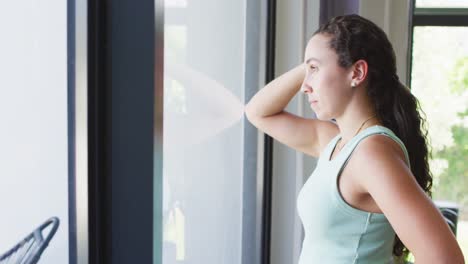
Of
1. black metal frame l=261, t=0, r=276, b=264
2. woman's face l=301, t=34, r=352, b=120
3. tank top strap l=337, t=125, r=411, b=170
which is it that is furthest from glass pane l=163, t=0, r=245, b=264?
tank top strap l=337, t=125, r=411, b=170

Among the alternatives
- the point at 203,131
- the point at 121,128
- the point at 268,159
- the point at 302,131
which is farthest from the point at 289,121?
the point at 121,128

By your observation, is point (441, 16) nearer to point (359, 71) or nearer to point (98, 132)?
point (359, 71)

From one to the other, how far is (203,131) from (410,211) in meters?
0.78

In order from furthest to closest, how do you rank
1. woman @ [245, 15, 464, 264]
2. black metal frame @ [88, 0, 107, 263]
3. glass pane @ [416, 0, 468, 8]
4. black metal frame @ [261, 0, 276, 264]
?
glass pane @ [416, 0, 468, 8], black metal frame @ [261, 0, 276, 264], woman @ [245, 15, 464, 264], black metal frame @ [88, 0, 107, 263]

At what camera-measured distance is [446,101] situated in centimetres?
315

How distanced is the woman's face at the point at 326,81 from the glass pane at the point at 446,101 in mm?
2004

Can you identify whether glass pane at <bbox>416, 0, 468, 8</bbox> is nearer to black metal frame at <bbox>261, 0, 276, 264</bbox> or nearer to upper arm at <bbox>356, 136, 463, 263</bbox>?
black metal frame at <bbox>261, 0, 276, 264</bbox>

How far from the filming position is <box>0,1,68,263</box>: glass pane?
1.00 m

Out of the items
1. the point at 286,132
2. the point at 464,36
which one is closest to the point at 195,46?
the point at 286,132

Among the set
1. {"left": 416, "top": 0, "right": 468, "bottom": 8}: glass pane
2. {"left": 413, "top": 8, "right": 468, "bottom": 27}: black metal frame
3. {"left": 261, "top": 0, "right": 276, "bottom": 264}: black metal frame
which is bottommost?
{"left": 261, "top": 0, "right": 276, "bottom": 264}: black metal frame

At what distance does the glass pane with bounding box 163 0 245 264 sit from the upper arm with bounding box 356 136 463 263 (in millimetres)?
544

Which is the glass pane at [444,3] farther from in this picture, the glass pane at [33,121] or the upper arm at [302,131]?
the glass pane at [33,121]

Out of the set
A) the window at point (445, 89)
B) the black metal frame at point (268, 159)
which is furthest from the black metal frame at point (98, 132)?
the window at point (445, 89)

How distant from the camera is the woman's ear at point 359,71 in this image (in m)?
1.20
